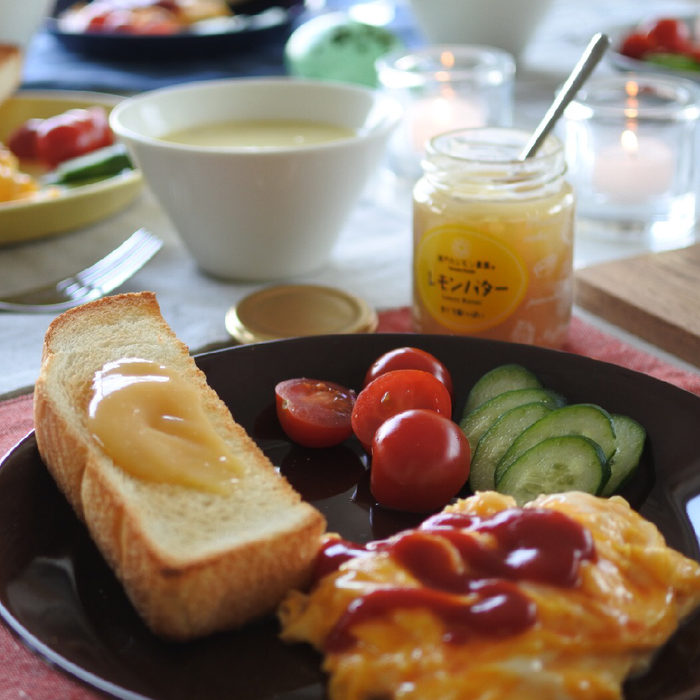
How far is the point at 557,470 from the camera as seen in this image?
1.71 m

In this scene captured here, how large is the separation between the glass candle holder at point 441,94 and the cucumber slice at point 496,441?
75.3 inches

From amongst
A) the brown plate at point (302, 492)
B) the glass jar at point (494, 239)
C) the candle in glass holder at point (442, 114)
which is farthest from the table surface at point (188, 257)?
the brown plate at point (302, 492)

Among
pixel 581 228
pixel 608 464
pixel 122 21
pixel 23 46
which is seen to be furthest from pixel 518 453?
pixel 122 21

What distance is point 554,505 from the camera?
148 cm

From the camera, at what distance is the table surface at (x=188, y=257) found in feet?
8.70

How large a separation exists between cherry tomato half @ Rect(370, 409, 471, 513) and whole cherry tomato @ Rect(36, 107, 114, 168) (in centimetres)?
223

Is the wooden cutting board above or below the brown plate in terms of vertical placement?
below

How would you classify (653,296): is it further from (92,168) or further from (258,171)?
(92,168)

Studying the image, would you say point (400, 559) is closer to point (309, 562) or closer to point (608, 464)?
point (309, 562)

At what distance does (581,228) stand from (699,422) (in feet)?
5.11

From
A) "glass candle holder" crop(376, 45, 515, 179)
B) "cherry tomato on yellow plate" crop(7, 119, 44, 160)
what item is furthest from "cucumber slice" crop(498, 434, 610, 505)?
"cherry tomato on yellow plate" crop(7, 119, 44, 160)

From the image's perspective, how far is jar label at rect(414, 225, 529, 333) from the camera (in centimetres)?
228

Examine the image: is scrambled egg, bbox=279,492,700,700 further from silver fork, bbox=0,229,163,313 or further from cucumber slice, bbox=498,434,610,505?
silver fork, bbox=0,229,163,313

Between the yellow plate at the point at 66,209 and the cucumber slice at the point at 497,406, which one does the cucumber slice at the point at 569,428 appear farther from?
the yellow plate at the point at 66,209
